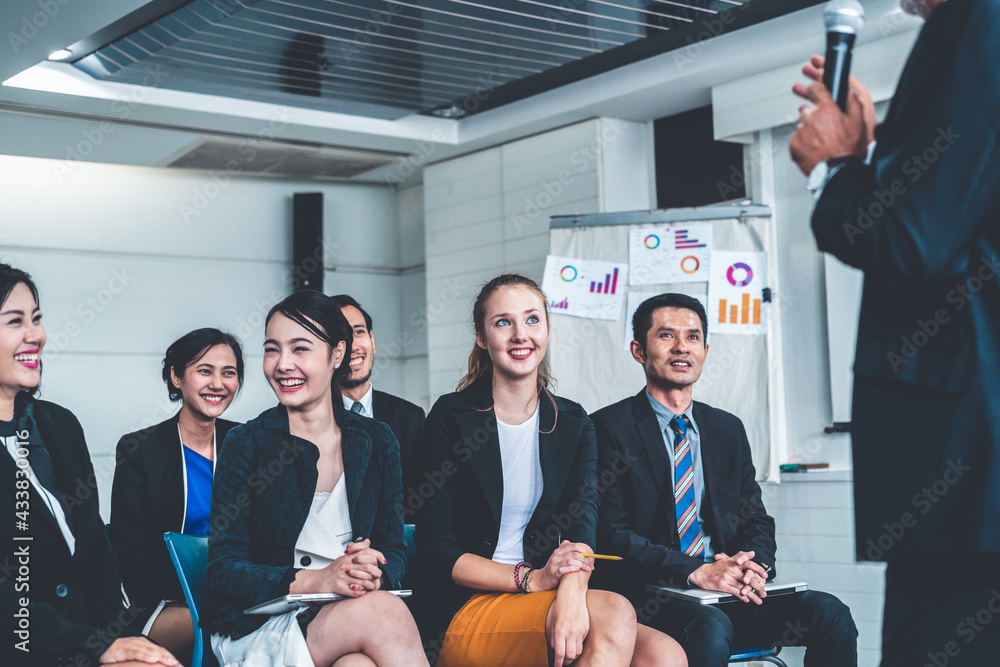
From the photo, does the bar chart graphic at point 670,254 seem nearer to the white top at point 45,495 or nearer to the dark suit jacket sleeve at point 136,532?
the dark suit jacket sleeve at point 136,532

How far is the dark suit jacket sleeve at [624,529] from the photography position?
281 centimetres

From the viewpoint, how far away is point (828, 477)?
4297 mm

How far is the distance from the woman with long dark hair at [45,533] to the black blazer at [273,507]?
0.68 feet

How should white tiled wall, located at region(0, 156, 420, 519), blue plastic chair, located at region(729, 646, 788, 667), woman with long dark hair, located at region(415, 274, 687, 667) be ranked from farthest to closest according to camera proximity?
white tiled wall, located at region(0, 156, 420, 519), blue plastic chair, located at region(729, 646, 788, 667), woman with long dark hair, located at region(415, 274, 687, 667)

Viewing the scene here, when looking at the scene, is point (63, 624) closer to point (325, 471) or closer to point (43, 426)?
point (43, 426)

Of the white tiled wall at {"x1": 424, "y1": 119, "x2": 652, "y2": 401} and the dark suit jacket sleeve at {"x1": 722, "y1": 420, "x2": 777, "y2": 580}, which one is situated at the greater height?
the white tiled wall at {"x1": 424, "y1": 119, "x2": 652, "y2": 401}

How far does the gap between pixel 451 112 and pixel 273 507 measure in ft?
12.1

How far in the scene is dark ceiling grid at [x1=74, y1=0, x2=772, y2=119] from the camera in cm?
402

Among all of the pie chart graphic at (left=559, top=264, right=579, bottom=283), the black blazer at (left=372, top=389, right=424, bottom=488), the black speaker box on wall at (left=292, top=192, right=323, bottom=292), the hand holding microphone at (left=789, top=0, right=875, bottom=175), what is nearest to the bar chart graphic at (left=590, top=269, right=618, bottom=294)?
the pie chart graphic at (left=559, top=264, right=579, bottom=283)

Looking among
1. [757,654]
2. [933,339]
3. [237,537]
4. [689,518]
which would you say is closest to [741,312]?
[689,518]

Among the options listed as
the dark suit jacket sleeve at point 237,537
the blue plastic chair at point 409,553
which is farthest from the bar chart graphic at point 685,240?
the dark suit jacket sleeve at point 237,537

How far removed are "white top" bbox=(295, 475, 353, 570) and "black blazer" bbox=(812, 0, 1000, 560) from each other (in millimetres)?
1381

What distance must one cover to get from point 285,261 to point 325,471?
4343 mm

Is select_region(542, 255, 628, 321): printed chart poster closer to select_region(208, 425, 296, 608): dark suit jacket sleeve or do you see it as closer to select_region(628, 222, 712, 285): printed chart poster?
Result: select_region(628, 222, 712, 285): printed chart poster
